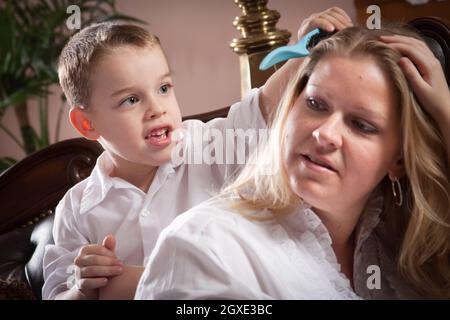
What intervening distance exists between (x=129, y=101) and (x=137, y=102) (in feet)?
0.04

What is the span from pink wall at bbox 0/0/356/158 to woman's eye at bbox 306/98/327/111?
416 mm

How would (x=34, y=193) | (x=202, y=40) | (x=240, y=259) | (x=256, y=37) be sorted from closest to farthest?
(x=240, y=259), (x=256, y=37), (x=34, y=193), (x=202, y=40)

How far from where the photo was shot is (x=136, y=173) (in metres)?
1.02

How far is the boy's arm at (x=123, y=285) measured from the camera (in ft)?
2.80

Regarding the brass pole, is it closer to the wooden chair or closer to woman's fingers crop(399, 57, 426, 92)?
the wooden chair

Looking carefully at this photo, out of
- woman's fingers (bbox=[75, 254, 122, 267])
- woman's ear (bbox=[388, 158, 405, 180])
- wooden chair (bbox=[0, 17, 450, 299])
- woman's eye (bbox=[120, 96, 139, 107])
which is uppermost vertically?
woman's eye (bbox=[120, 96, 139, 107])

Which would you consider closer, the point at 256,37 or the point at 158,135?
the point at 158,135

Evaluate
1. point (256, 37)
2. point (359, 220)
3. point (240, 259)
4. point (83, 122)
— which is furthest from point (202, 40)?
point (240, 259)

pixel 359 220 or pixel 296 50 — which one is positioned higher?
pixel 296 50

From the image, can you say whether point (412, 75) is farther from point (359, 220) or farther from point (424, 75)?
point (359, 220)

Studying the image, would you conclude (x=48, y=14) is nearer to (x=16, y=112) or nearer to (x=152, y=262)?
(x=16, y=112)

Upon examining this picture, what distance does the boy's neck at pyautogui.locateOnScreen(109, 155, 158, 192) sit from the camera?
3.33 ft

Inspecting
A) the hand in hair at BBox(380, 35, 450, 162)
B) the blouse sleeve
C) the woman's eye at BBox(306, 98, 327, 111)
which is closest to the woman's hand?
the hand in hair at BBox(380, 35, 450, 162)

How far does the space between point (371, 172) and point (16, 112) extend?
6.33ft
